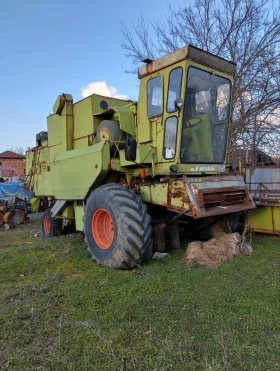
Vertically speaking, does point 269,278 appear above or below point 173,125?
below

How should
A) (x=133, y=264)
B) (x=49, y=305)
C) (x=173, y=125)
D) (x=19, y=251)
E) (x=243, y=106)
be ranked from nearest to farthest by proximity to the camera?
1. (x=49, y=305)
2. (x=133, y=264)
3. (x=173, y=125)
4. (x=19, y=251)
5. (x=243, y=106)

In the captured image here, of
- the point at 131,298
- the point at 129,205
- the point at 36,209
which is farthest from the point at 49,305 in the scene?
the point at 36,209

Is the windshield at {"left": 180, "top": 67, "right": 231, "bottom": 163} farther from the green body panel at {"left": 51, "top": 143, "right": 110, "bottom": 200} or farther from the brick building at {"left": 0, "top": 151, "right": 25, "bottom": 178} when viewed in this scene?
the brick building at {"left": 0, "top": 151, "right": 25, "bottom": 178}

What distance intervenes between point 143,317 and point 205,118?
3465 millimetres

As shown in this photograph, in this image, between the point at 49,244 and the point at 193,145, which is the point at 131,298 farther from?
the point at 49,244

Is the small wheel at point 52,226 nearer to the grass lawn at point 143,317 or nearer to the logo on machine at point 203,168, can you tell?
the grass lawn at point 143,317

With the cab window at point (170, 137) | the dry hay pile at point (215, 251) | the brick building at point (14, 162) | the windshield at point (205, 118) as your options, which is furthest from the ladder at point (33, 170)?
the brick building at point (14, 162)

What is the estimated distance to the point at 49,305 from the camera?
3.28m

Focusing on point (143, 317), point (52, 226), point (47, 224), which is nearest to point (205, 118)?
point (143, 317)

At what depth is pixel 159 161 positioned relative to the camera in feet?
16.3

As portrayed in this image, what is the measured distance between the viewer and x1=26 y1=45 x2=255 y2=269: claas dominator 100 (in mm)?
4512

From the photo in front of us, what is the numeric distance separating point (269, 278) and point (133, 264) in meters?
1.80

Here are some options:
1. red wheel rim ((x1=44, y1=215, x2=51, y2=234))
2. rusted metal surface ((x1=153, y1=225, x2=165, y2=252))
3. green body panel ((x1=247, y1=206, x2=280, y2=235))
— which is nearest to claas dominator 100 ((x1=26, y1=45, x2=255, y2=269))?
rusted metal surface ((x1=153, y1=225, x2=165, y2=252))

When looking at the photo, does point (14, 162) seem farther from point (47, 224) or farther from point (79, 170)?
point (79, 170)
